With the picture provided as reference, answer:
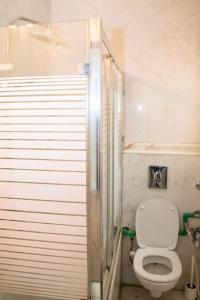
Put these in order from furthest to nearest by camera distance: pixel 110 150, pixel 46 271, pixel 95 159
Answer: pixel 110 150 < pixel 46 271 < pixel 95 159

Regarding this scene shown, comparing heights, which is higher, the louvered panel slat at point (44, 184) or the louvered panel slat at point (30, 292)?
the louvered panel slat at point (44, 184)

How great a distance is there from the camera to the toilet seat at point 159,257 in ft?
6.12

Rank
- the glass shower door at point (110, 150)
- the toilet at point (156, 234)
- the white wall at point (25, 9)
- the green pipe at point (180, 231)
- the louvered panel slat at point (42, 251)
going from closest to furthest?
the louvered panel slat at point (42, 251)
the glass shower door at point (110, 150)
the white wall at point (25, 9)
the toilet at point (156, 234)
the green pipe at point (180, 231)

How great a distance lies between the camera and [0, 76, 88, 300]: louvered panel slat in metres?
1.21

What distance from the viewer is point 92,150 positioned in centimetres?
120

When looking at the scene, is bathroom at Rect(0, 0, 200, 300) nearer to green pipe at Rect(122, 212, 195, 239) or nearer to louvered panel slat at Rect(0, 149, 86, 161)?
green pipe at Rect(122, 212, 195, 239)

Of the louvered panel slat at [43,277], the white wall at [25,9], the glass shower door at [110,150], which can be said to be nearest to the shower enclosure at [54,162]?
the louvered panel slat at [43,277]

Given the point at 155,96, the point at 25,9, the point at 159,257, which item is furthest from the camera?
the point at 155,96

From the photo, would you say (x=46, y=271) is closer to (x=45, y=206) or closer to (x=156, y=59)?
(x=45, y=206)

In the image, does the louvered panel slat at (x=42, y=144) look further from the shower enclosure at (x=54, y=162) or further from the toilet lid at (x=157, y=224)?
the toilet lid at (x=157, y=224)

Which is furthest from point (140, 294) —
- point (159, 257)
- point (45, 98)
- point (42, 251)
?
point (45, 98)

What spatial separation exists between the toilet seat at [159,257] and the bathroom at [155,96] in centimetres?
20

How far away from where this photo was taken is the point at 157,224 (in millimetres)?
2283

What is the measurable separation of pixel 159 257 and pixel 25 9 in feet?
7.30
